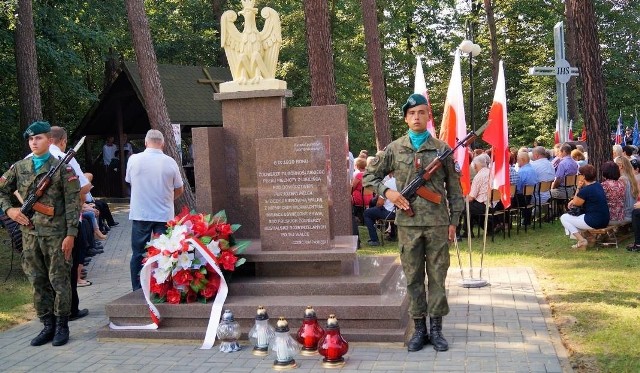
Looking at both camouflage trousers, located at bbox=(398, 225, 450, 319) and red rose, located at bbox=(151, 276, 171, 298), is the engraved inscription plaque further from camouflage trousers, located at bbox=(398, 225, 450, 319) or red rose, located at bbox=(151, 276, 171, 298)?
camouflage trousers, located at bbox=(398, 225, 450, 319)

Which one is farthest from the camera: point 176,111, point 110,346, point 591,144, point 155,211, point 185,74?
point 185,74

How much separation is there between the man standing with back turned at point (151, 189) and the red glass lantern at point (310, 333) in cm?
260

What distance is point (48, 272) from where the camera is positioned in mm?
6719

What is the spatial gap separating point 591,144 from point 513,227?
239 cm

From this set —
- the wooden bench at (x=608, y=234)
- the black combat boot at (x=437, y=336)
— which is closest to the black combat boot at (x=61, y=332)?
the black combat boot at (x=437, y=336)

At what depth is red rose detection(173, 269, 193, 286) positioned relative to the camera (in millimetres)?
6707

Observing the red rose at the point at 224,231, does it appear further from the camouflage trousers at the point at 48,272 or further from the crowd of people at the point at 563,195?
the crowd of people at the point at 563,195

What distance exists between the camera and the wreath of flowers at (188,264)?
22.0 feet

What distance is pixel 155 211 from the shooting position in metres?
7.65

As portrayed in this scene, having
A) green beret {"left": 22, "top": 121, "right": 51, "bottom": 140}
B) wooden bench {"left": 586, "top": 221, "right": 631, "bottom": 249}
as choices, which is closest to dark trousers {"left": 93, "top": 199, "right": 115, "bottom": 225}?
green beret {"left": 22, "top": 121, "right": 51, "bottom": 140}

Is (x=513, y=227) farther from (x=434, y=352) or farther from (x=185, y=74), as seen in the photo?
(x=185, y=74)

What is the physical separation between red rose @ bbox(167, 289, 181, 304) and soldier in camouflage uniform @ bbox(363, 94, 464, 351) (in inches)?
91.2

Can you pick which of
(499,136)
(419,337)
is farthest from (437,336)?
(499,136)

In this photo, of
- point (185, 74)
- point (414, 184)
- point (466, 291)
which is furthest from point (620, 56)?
point (414, 184)
